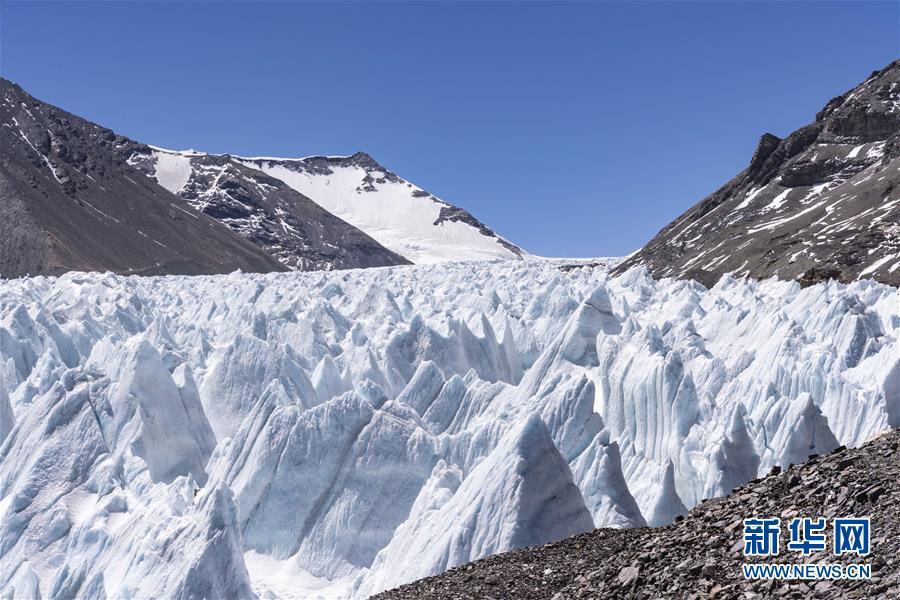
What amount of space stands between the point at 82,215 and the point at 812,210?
102m

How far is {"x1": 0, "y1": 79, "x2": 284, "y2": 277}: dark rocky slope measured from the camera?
4670 inches

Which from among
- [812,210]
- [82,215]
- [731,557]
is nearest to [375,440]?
[731,557]

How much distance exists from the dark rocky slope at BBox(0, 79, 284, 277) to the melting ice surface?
96.6 m

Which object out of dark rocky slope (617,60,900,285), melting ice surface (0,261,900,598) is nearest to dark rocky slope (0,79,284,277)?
dark rocky slope (617,60,900,285)

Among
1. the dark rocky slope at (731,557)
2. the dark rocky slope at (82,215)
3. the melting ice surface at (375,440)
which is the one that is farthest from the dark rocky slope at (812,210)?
the dark rocky slope at (82,215)

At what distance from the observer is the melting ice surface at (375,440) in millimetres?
13367

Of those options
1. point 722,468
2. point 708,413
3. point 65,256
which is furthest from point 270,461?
point 65,256

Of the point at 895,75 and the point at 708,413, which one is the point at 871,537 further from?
the point at 895,75

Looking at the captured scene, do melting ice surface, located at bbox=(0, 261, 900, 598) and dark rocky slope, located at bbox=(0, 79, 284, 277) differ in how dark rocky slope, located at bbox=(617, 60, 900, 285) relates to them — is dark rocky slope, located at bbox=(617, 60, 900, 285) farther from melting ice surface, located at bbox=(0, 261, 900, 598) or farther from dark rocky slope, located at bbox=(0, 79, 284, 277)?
dark rocky slope, located at bbox=(0, 79, 284, 277)

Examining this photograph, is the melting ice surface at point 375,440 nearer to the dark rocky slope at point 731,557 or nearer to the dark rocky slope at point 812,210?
the dark rocky slope at point 731,557

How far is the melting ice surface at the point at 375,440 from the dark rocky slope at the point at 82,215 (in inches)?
3802

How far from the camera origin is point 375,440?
55.2 feet

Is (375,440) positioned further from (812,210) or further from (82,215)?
(82,215)

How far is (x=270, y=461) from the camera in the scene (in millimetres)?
17031
